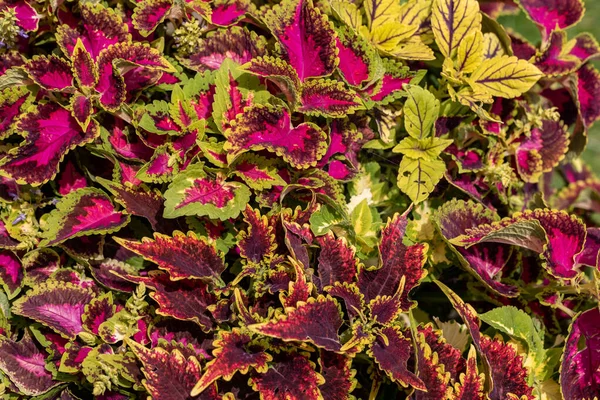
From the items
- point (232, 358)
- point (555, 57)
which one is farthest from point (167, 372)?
point (555, 57)

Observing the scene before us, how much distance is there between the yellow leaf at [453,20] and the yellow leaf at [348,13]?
0.61 feet

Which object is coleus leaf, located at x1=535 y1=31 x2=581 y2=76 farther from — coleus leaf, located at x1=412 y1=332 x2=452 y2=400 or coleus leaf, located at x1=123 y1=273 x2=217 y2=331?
coleus leaf, located at x1=123 y1=273 x2=217 y2=331

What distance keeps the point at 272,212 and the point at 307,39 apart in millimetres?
399

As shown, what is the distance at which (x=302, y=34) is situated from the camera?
151cm

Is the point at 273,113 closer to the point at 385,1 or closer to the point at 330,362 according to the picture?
the point at 385,1

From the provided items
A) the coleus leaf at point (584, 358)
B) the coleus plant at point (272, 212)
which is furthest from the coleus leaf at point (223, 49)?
the coleus leaf at point (584, 358)

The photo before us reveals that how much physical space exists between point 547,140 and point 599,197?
385 millimetres

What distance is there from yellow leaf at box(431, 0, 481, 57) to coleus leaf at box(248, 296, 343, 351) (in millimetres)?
733

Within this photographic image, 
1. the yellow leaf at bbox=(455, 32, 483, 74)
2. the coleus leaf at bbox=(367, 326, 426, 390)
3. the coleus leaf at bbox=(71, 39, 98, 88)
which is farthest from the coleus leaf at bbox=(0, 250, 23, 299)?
the yellow leaf at bbox=(455, 32, 483, 74)

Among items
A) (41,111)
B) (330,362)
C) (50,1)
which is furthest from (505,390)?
(50,1)

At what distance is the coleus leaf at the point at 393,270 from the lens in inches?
55.9

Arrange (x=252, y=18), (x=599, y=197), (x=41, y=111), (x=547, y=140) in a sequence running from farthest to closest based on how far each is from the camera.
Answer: (x=599, y=197) < (x=547, y=140) < (x=252, y=18) < (x=41, y=111)

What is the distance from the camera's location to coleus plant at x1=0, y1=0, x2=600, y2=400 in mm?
1370

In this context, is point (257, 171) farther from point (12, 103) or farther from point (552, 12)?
point (552, 12)
